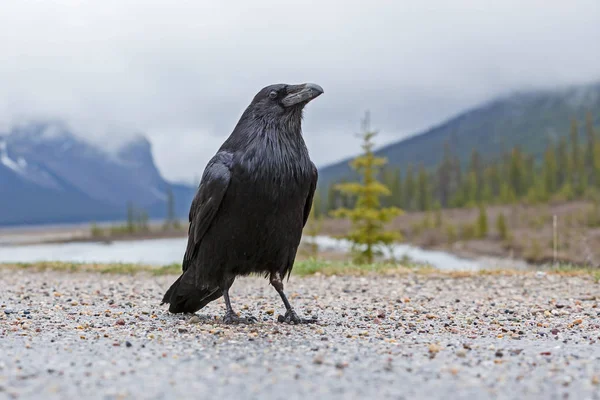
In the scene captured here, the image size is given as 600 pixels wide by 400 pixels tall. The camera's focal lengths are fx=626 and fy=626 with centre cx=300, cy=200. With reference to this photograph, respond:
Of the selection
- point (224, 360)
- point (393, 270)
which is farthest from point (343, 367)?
point (393, 270)

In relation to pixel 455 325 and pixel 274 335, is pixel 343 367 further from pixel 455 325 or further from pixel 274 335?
pixel 455 325

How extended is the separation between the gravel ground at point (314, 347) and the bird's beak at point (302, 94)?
7.83ft

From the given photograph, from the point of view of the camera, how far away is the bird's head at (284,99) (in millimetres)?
6605

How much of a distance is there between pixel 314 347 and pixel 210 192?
2.06 meters

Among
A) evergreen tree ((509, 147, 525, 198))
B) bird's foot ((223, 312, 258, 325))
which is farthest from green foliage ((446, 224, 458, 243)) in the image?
bird's foot ((223, 312, 258, 325))

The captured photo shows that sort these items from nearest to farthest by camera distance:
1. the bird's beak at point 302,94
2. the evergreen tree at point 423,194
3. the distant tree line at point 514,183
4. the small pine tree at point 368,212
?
the bird's beak at point 302,94 < the small pine tree at point 368,212 < the distant tree line at point 514,183 < the evergreen tree at point 423,194

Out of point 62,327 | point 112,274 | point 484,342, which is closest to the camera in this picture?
point 484,342

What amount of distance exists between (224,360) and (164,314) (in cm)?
307

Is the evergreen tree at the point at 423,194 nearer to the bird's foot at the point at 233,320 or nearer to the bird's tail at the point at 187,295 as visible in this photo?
the bird's tail at the point at 187,295

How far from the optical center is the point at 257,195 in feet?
20.6

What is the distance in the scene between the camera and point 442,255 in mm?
45250

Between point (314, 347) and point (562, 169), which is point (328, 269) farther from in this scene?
point (562, 169)

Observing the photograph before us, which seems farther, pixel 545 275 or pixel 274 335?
pixel 545 275

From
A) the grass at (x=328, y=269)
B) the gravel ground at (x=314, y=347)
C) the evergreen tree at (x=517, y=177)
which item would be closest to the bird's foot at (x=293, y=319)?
the gravel ground at (x=314, y=347)
